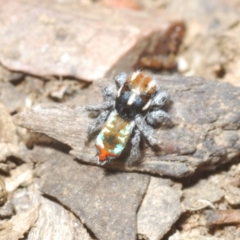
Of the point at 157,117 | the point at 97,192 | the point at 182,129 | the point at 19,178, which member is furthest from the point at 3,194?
the point at 182,129

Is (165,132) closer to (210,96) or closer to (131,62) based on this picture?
(210,96)

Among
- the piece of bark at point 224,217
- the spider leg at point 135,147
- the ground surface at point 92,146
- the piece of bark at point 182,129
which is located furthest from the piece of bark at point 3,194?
the piece of bark at point 224,217

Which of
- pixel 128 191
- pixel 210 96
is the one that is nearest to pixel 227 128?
pixel 210 96

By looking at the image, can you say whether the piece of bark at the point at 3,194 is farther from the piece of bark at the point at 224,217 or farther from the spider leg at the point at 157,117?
the piece of bark at the point at 224,217

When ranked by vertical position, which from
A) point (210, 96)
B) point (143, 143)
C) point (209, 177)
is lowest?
point (209, 177)

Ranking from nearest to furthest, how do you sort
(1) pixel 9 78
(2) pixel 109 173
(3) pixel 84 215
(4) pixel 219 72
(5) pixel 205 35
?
(3) pixel 84 215 < (2) pixel 109 173 < (1) pixel 9 78 < (4) pixel 219 72 < (5) pixel 205 35

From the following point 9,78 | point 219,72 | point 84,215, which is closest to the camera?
point 84,215

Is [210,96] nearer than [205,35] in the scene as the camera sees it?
Yes

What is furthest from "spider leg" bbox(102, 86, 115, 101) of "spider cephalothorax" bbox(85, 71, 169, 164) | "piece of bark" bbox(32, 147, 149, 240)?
"piece of bark" bbox(32, 147, 149, 240)
